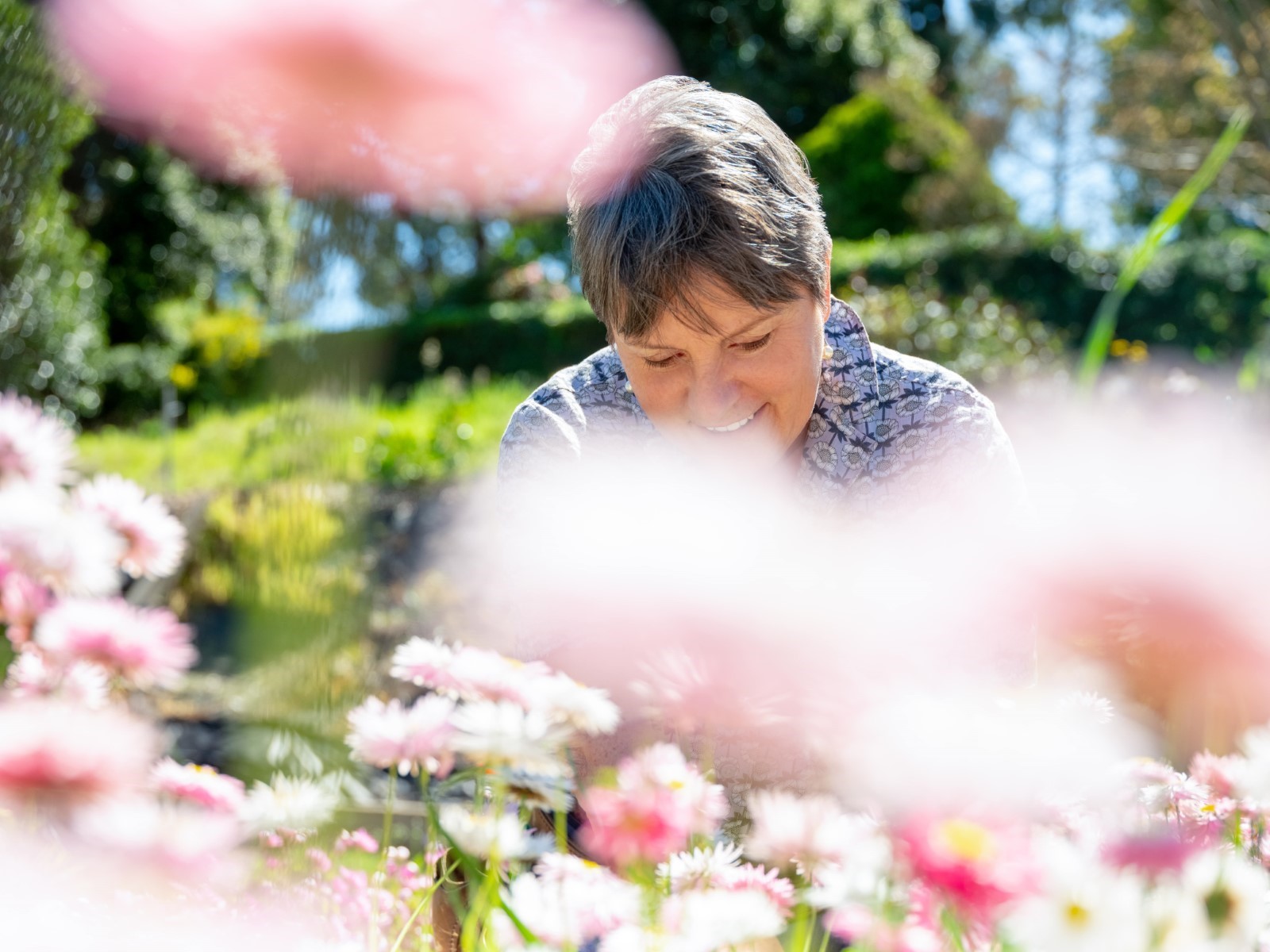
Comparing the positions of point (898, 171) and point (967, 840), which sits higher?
point (967, 840)

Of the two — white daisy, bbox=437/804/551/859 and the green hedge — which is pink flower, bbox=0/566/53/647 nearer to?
white daisy, bbox=437/804/551/859

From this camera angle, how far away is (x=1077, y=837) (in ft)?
1.91

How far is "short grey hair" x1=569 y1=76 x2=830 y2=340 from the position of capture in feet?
4.18

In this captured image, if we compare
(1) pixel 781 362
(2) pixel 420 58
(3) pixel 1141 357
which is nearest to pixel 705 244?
(1) pixel 781 362

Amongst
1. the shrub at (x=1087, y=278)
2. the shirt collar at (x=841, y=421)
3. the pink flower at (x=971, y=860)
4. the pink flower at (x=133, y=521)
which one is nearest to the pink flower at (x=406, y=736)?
→ the pink flower at (x=133, y=521)

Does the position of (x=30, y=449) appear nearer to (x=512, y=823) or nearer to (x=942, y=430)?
(x=512, y=823)

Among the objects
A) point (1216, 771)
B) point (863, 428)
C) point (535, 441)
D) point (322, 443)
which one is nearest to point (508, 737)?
point (322, 443)

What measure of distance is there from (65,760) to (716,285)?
39.8 inches

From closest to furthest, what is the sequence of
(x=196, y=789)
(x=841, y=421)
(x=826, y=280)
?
(x=196, y=789) < (x=826, y=280) < (x=841, y=421)

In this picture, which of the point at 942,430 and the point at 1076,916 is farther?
the point at 942,430

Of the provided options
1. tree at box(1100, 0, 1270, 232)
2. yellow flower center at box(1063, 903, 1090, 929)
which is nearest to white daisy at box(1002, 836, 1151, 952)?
yellow flower center at box(1063, 903, 1090, 929)

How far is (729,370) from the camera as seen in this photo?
1287mm

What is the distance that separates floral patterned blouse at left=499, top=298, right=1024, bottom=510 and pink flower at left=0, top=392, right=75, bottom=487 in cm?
101

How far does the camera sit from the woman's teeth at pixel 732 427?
1.31 metres
